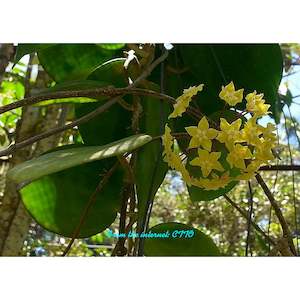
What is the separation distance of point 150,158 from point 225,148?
0.30 feet

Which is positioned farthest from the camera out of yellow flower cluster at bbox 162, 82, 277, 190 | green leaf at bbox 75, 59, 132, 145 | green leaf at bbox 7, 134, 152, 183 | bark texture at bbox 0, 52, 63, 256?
bark texture at bbox 0, 52, 63, 256

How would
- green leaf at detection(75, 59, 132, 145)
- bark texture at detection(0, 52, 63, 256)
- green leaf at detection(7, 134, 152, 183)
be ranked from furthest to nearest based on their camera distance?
1. bark texture at detection(0, 52, 63, 256)
2. green leaf at detection(75, 59, 132, 145)
3. green leaf at detection(7, 134, 152, 183)

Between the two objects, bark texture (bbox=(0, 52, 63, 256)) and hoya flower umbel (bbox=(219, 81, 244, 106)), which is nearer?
hoya flower umbel (bbox=(219, 81, 244, 106))

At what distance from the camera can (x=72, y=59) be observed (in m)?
0.70

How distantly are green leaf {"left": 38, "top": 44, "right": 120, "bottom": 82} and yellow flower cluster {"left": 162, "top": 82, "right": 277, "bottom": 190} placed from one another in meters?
0.19

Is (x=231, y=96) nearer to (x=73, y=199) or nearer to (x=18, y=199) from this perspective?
(x=73, y=199)

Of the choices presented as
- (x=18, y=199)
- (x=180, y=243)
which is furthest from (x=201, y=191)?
(x=18, y=199)

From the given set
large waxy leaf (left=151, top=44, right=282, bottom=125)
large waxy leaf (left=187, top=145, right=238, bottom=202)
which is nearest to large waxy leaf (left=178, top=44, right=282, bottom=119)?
large waxy leaf (left=151, top=44, right=282, bottom=125)

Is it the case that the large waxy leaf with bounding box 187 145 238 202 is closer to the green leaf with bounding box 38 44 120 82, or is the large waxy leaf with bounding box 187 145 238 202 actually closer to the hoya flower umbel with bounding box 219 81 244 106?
the hoya flower umbel with bounding box 219 81 244 106

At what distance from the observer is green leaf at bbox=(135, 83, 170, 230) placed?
0.57 metres

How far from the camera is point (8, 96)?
1043 millimetres
